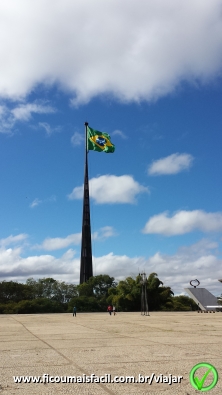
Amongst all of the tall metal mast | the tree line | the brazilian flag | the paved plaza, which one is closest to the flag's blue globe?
the brazilian flag

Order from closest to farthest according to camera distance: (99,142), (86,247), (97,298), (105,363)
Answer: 1. (105,363)
2. (99,142)
3. (97,298)
4. (86,247)

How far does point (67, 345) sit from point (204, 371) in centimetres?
474

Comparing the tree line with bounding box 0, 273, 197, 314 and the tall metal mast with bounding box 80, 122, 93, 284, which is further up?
the tall metal mast with bounding box 80, 122, 93, 284

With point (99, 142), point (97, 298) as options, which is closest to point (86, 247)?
point (97, 298)

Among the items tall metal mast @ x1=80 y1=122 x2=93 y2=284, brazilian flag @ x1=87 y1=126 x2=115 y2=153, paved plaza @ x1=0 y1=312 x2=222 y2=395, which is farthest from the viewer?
tall metal mast @ x1=80 y1=122 x2=93 y2=284

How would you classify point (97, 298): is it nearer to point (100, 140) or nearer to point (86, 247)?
point (86, 247)

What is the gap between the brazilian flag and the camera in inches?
1849

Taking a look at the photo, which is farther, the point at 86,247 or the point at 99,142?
the point at 86,247

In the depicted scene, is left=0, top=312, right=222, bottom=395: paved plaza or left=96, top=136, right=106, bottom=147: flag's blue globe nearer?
left=0, top=312, right=222, bottom=395: paved plaza

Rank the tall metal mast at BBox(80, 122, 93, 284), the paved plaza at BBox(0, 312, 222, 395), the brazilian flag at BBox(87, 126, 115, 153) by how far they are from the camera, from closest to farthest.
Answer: the paved plaza at BBox(0, 312, 222, 395) → the brazilian flag at BBox(87, 126, 115, 153) → the tall metal mast at BBox(80, 122, 93, 284)

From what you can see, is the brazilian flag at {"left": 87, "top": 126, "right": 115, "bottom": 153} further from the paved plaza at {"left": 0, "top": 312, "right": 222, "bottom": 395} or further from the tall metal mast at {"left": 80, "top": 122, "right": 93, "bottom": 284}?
the paved plaza at {"left": 0, "top": 312, "right": 222, "bottom": 395}

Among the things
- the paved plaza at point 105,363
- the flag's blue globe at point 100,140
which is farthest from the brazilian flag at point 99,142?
the paved plaza at point 105,363

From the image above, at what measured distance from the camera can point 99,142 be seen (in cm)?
4734

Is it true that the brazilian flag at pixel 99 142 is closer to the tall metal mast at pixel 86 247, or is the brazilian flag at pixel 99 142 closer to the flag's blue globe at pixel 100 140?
the flag's blue globe at pixel 100 140
